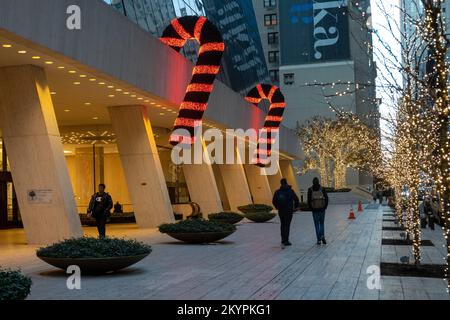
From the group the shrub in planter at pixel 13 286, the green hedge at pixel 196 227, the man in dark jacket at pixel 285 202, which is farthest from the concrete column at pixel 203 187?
the shrub in planter at pixel 13 286

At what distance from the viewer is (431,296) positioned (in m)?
9.33

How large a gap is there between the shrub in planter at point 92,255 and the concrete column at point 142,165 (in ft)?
46.9

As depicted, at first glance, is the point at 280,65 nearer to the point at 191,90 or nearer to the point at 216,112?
the point at 216,112

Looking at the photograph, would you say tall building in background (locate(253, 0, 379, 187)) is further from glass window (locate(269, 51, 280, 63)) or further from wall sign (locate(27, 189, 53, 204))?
wall sign (locate(27, 189, 53, 204))

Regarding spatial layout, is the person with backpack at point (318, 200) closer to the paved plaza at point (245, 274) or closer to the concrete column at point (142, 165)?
the paved plaza at point (245, 274)

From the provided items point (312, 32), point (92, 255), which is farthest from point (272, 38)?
point (92, 255)

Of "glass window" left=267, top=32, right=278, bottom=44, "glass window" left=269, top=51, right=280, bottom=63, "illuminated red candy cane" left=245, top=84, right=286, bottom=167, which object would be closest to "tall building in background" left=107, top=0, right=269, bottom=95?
"illuminated red candy cane" left=245, top=84, right=286, bottom=167

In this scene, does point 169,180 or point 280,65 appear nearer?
point 169,180

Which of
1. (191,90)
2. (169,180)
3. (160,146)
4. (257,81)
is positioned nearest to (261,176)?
(169,180)

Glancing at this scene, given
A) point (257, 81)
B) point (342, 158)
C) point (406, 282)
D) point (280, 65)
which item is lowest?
point (406, 282)

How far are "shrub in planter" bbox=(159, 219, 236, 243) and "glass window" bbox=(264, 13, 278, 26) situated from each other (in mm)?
79848

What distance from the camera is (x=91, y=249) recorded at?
11.1 meters

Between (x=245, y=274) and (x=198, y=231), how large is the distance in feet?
19.3
